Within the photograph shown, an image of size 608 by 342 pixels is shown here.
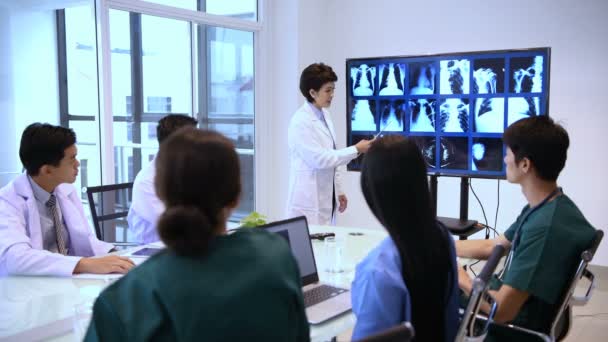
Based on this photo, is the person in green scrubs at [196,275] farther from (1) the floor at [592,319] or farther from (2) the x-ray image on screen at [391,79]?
(2) the x-ray image on screen at [391,79]

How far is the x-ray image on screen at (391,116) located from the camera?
12.3 ft

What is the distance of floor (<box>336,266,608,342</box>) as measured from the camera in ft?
10.7

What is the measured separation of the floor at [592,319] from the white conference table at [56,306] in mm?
1286

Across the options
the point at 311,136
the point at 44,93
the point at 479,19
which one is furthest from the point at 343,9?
the point at 44,93

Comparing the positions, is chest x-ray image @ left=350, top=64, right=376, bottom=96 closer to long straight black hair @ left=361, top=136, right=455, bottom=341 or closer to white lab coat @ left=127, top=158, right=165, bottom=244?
white lab coat @ left=127, top=158, right=165, bottom=244

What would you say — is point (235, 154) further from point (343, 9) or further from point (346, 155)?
point (343, 9)

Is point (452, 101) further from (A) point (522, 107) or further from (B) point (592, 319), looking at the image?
(B) point (592, 319)

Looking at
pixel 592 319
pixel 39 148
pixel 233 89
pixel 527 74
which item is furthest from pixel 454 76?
pixel 39 148

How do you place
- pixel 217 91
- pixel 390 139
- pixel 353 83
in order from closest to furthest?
1. pixel 390 139
2. pixel 353 83
3. pixel 217 91

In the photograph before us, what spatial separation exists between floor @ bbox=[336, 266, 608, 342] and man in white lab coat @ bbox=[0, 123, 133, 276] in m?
1.33

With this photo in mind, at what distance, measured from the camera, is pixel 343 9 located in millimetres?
5332

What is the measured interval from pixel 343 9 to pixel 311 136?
2153 mm

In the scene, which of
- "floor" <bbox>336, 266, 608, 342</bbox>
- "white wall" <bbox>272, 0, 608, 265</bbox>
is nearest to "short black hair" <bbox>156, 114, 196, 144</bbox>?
"floor" <bbox>336, 266, 608, 342</bbox>

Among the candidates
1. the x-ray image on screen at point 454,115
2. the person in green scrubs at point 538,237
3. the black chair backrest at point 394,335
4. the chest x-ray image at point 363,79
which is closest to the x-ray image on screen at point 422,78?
the x-ray image on screen at point 454,115
